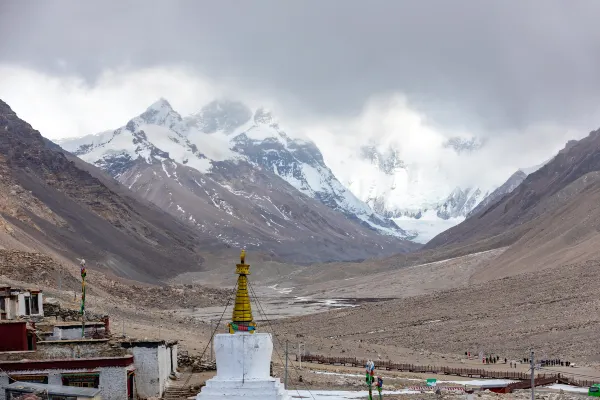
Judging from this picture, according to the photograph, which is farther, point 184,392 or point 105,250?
point 105,250

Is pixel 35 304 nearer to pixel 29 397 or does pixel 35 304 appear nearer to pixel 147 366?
pixel 147 366

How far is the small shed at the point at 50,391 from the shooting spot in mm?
21125

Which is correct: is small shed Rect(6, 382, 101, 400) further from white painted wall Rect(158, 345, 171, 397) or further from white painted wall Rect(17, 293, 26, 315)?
white painted wall Rect(17, 293, 26, 315)

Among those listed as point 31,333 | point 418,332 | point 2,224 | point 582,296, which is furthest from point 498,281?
point 31,333

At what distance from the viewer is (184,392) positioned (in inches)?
1082

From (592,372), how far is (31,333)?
33.2m

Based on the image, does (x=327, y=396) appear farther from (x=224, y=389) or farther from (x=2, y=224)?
(x=2, y=224)

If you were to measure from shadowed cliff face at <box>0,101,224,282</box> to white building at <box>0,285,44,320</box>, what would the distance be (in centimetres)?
7931

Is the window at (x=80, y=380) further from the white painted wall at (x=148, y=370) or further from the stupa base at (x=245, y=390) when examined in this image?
the stupa base at (x=245, y=390)

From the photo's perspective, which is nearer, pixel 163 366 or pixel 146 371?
pixel 146 371

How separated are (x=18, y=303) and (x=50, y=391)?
12.8 m

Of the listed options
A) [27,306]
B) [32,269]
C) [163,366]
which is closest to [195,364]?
[163,366]

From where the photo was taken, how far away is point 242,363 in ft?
68.8

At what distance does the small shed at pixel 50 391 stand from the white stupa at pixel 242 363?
2736 mm
